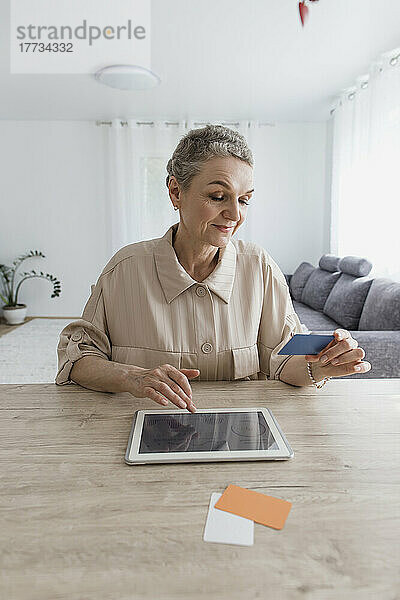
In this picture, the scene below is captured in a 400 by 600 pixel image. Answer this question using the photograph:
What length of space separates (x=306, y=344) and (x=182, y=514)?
1.90 feet

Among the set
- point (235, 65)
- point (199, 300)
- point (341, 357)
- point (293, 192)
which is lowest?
point (341, 357)

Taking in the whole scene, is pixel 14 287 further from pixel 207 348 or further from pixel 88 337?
pixel 207 348

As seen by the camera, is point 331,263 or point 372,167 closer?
point 372,167

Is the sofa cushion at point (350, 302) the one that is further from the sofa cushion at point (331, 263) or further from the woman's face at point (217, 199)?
the woman's face at point (217, 199)

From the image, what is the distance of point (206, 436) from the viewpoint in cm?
100

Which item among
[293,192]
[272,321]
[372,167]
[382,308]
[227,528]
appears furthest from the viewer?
[293,192]

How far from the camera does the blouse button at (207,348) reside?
1.42 meters

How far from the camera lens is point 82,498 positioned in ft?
2.57

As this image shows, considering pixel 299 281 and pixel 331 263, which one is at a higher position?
pixel 331 263

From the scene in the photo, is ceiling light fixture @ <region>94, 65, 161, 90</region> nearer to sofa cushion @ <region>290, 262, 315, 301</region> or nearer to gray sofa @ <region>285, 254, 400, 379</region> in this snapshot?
gray sofa @ <region>285, 254, 400, 379</region>

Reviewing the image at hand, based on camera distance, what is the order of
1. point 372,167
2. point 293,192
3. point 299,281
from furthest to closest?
point 293,192 → point 299,281 → point 372,167

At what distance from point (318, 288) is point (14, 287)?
422 cm

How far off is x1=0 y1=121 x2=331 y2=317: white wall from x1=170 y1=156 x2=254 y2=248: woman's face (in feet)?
17.4

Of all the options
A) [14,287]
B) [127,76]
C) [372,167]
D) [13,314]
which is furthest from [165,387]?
[14,287]
